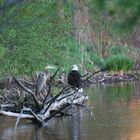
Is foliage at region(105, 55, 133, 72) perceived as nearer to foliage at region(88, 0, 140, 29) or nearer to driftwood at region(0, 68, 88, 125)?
driftwood at region(0, 68, 88, 125)

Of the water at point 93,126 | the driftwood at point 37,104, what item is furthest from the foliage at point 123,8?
the driftwood at point 37,104

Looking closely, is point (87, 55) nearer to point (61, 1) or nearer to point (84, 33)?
point (84, 33)

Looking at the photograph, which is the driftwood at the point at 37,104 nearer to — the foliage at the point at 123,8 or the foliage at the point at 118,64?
the foliage at the point at 123,8

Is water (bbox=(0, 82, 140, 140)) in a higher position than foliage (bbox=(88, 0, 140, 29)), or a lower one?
lower

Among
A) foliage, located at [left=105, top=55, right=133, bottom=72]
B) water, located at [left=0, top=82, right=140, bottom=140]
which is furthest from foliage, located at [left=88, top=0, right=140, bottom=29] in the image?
foliage, located at [left=105, top=55, right=133, bottom=72]

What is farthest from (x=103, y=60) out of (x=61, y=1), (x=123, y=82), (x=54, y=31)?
(x=61, y=1)

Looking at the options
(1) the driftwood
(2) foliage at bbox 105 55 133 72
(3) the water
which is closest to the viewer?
(3) the water

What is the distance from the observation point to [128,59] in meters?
31.5

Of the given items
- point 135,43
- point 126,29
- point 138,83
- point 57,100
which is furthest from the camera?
point 135,43

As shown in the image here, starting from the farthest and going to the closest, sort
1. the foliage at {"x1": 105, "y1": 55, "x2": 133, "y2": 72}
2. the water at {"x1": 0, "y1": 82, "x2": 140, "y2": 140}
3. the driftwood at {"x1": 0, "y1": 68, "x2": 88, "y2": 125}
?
the foliage at {"x1": 105, "y1": 55, "x2": 133, "y2": 72} → the driftwood at {"x1": 0, "y1": 68, "x2": 88, "y2": 125} → the water at {"x1": 0, "y1": 82, "x2": 140, "y2": 140}

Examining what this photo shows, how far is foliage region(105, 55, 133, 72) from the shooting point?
3002 centimetres

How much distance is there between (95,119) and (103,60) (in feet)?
56.2

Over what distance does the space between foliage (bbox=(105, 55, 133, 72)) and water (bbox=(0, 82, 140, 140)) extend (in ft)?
36.5

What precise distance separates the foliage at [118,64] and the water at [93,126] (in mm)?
11129
